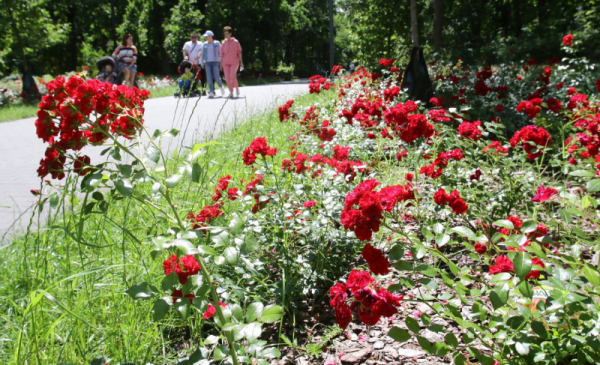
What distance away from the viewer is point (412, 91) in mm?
6223

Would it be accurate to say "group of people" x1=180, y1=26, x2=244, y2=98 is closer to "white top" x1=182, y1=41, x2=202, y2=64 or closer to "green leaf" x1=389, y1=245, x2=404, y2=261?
"white top" x1=182, y1=41, x2=202, y2=64

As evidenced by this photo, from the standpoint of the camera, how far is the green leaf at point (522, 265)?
42.8 inches

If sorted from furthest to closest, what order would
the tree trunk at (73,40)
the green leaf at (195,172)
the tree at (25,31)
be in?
1. the tree trunk at (73,40)
2. the tree at (25,31)
3. the green leaf at (195,172)

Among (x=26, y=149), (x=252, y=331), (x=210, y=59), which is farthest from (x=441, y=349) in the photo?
(x=210, y=59)

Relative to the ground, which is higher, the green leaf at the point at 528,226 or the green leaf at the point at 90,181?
the green leaf at the point at 90,181

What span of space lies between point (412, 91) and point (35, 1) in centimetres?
1322

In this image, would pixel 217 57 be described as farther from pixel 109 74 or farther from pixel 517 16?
pixel 517 16

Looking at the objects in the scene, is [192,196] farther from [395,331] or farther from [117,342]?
[395,331]

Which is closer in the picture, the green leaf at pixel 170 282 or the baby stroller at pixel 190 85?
the green leaf at pixel 170 282

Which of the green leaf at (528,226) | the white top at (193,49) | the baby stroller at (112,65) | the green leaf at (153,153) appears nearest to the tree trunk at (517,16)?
the white top at (193,49)

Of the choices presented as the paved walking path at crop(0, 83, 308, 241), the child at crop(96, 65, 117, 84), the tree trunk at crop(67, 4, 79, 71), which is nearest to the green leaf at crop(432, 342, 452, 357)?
the paved walking path at crop(0, 83, 308, 241)

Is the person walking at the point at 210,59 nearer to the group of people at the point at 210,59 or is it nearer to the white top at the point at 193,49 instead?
the group of people at the point at 210,59

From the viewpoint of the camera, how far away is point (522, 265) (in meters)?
1.10

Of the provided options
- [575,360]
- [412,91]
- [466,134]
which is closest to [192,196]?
[466,134]
